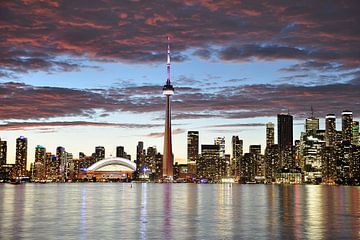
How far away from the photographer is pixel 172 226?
59.0m

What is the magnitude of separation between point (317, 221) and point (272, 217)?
6.70m

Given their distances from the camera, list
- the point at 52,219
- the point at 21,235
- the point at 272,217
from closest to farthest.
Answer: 1. the point at 21,235
2. the point at 52,219
3. the point at 272,217

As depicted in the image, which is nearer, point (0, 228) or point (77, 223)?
point (0, 228)

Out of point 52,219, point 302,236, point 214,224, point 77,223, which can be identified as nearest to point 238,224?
point 214,224

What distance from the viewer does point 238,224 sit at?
6194 cm

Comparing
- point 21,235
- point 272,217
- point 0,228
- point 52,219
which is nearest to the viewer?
point 21,235

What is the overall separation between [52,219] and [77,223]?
677cm

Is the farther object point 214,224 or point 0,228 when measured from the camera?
point 214,224

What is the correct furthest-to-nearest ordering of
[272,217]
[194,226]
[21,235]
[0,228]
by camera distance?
[272,217], [194,226], [0,228], [21,235]

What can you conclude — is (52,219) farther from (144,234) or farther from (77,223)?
(144,234)

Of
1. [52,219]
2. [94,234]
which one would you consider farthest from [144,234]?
[52,219]

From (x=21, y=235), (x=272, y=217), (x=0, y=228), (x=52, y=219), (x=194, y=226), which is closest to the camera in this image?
(x=21, y=235)

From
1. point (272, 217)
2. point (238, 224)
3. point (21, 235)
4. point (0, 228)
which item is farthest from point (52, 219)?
point (272, 217)

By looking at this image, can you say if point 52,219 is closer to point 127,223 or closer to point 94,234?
point 127,223
